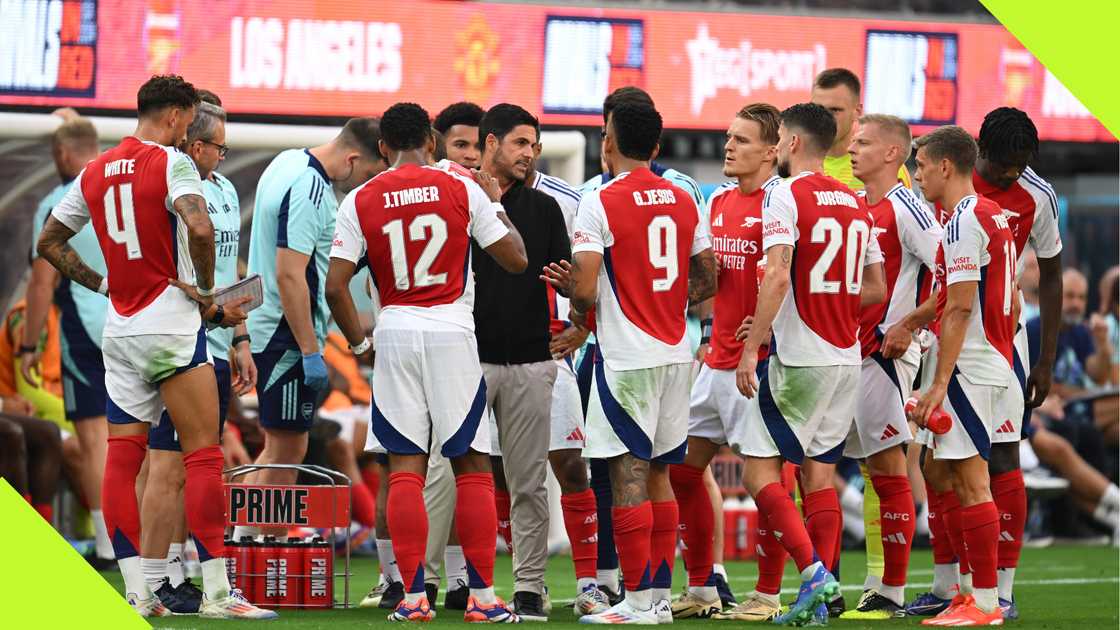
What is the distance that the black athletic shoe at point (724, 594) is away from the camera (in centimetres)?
854

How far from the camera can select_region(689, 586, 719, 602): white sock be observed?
26.7 feet

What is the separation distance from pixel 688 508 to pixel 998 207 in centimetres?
197

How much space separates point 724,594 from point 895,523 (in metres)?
0.96

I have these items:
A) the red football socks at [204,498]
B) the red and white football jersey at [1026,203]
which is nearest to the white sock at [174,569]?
the red football socks at [204,498]

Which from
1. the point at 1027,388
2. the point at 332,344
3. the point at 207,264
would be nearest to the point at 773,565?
the point at 1027,388

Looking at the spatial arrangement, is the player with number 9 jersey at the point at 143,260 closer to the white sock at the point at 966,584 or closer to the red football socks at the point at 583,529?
the red football socks at the point at 583,529

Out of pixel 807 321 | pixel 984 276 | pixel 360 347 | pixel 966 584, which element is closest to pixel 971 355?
pixel 984 276

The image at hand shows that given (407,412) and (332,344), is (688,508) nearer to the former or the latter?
(407,412)

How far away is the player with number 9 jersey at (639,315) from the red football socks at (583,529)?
0.88 m

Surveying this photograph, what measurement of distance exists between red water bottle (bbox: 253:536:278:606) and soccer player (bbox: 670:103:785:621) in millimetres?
1847

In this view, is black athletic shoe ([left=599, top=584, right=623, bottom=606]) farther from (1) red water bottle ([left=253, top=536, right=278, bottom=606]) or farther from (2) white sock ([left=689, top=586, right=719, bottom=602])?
(1) red water bottle ([left=253, top=536, right=278, bottom=606])

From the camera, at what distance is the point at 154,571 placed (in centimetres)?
772

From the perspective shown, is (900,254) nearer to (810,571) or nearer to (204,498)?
(810,571)

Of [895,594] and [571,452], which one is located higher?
[571,452]
